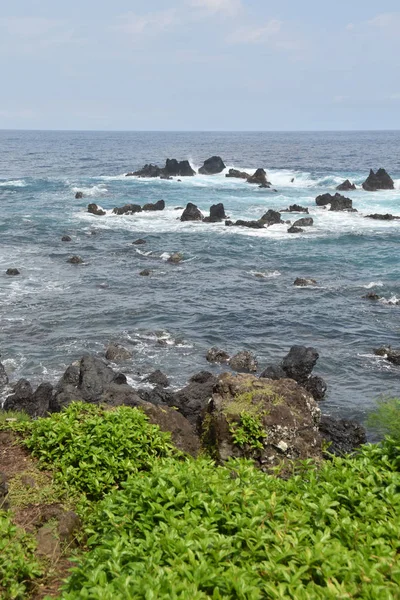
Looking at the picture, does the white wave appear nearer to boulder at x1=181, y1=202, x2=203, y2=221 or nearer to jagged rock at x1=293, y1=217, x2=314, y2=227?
boulder at x1=181, y1=202, x2=203, y2=221

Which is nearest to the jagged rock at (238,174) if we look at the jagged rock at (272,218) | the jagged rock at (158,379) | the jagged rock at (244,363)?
the jagged rock at (272,218)

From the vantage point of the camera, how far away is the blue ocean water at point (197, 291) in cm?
2386

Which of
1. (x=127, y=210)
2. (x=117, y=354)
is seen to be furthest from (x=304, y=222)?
(x=117, y=354)

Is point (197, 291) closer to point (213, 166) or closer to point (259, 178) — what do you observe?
point (259, 178)

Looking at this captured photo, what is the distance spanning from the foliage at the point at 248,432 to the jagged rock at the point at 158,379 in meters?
9.44

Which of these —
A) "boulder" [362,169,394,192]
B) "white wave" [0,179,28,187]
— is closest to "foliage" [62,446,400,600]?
"boulder" [362,169,394,192]

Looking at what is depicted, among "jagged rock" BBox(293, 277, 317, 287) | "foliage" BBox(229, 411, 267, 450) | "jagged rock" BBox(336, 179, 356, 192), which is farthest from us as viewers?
"jagged rock" BBox(336, 179, 356, 192)

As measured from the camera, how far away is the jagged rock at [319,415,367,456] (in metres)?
17.1

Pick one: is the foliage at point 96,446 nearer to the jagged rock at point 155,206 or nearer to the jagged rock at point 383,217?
the jagged rock at point 383,217

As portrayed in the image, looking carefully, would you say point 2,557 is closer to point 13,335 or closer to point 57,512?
point 57,512

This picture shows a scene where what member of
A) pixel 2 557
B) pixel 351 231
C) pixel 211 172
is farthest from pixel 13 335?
pixel 211 172

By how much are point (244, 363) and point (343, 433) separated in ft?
20.5

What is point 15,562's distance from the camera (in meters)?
7.07

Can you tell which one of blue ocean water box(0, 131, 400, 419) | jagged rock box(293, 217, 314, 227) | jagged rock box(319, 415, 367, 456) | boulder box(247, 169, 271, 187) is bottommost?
blue ocean water box(0, 131, 400, 419)
